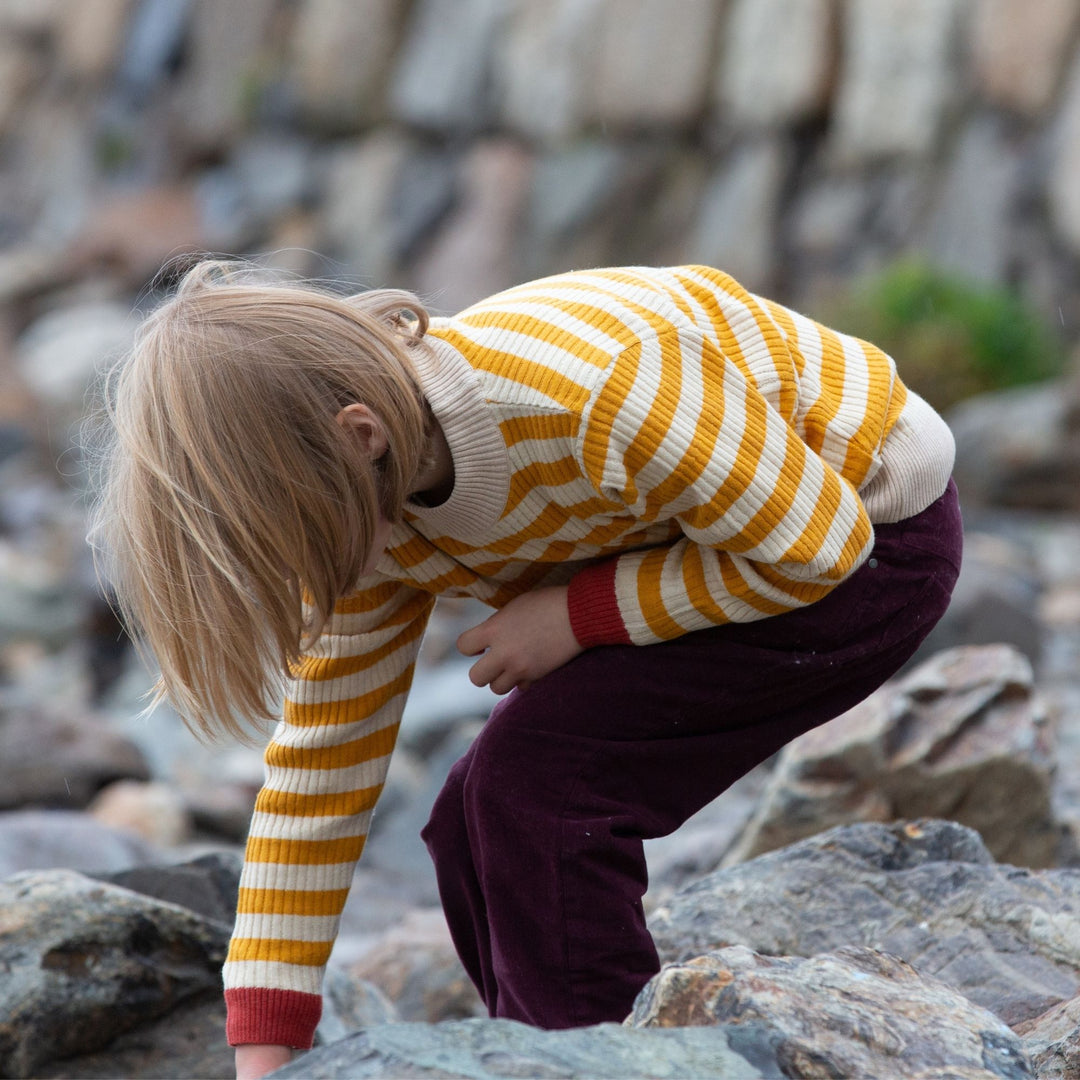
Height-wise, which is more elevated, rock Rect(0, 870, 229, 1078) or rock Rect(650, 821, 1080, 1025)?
rock Rect(650, 821, 1080, 1025)

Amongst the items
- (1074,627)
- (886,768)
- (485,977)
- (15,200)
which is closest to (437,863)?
(485,977)

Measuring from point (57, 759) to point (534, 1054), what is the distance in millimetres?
4009

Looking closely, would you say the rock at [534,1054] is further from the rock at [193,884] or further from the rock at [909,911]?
the rock at [193,884]

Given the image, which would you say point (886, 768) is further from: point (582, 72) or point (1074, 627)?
point (582, 72)

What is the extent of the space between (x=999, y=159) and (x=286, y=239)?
724 centimetres

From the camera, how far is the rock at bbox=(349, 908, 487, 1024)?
2611 millimetres

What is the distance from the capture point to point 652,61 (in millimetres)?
12344

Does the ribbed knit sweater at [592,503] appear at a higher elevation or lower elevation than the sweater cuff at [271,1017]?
higher

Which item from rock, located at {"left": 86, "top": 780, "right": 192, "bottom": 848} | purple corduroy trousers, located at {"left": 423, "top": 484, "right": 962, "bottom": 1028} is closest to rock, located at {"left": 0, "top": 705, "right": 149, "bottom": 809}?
rock, located at {"left": 86, "top": 780, "right": 192, "bottom": 848}

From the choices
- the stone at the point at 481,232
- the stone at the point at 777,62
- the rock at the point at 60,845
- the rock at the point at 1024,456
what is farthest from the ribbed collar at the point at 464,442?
the stone at the point at 481,232

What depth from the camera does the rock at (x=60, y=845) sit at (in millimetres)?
3604

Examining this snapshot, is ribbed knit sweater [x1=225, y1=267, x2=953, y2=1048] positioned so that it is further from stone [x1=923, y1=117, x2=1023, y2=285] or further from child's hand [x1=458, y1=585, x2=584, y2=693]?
stone [x1=923, y1=117, x2=1023, y2=285]

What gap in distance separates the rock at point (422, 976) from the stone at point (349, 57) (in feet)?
42.5

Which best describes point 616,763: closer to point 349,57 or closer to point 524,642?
point 524,642
